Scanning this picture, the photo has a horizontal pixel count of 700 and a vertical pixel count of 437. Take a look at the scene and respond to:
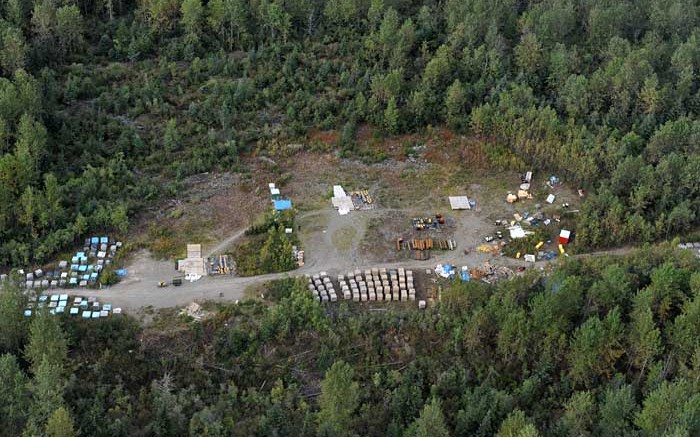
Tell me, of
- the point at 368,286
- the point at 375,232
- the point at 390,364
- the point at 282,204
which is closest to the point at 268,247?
the point at 282,204

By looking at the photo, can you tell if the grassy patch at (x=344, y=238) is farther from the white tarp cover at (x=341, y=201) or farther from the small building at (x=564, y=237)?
the small building at (x=564, y=237)

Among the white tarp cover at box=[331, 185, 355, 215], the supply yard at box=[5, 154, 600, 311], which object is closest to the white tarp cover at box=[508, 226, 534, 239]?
the supply yard at box=[5, 154, 600, 311]

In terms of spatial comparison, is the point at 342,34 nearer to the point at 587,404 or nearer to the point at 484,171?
the point at 484,171

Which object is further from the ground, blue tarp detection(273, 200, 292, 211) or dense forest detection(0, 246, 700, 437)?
blue tarp detection(273, 200, 292, 211)

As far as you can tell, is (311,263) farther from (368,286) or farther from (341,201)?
(341,201)

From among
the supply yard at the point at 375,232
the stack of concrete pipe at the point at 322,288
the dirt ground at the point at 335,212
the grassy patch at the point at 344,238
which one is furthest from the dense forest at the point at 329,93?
the stack of concrete pipe at the point at 322,288

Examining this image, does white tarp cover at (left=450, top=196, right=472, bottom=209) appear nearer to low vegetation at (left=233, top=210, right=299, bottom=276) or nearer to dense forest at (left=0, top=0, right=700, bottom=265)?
dense forest at (left=0, top=0, right=700, bottom=265)
